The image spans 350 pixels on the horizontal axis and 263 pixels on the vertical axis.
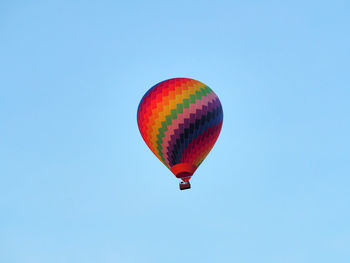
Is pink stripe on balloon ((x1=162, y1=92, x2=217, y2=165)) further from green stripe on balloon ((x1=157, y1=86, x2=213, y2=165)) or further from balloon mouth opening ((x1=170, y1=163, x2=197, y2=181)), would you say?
balloon mouth opening ((x1=170, y1=163, x2=197, y2=181))

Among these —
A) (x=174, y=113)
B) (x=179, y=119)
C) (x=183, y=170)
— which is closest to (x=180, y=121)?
(x=179, y=119)

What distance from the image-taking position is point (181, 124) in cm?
6575

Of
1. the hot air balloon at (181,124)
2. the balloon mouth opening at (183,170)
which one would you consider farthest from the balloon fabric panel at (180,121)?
the balloon mouth opening at (183,170)

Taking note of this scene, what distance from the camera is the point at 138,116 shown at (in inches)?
2717

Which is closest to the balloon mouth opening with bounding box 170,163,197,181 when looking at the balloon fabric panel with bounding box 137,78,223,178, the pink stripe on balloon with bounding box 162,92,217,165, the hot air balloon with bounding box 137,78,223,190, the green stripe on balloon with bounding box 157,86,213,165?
the hot air balloon with bounding box 137,78,223,190

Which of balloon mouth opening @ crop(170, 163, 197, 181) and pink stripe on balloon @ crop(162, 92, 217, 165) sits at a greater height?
pink stripe on balloon @ crop(162, 92, 217, 165)

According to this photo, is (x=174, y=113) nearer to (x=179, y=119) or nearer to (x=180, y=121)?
(x=179, y=119)

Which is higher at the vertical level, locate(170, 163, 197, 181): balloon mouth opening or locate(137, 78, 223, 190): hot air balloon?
locate(137, 78, 223, 190): hot air balloon

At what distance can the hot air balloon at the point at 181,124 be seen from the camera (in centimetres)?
6588

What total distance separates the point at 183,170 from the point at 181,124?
4.29 meters

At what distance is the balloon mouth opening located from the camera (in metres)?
66.1

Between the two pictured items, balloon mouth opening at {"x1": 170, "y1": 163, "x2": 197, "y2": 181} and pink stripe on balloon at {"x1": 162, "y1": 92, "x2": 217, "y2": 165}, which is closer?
pink stripe on balloon at {"x1": 162, "y1": 92, "x2": 217, "y2": 165}

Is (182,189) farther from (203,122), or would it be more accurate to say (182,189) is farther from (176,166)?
(203,122)

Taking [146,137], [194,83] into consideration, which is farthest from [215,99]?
[146,137]
